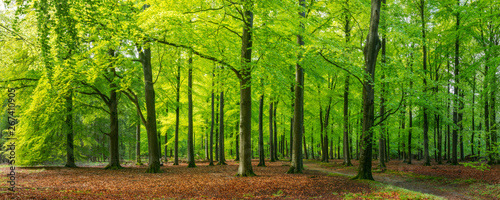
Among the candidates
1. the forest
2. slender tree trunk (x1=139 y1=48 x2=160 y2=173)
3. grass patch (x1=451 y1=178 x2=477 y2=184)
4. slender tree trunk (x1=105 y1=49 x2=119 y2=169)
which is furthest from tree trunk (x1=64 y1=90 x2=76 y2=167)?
grass patch (x1=451 y1=178 x2=477 y2=184)

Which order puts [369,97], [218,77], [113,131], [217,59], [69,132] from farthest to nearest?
[113,131] → [69,132] → [218,77] → [217,59] → [369,97]

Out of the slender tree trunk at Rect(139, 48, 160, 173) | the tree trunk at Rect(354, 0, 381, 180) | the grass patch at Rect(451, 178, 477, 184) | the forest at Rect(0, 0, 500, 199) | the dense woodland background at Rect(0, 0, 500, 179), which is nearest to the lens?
the forest at Rect(0, 0, 500, 199)

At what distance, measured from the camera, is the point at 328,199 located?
685 cm

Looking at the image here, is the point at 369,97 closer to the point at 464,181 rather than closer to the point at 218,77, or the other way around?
the point at 464,181

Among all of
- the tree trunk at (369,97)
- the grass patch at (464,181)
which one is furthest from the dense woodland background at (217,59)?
the grass patch at (464,181)

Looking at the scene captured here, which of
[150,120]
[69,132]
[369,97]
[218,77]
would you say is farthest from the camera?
[69,132]

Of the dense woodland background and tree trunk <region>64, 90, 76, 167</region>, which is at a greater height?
the dense woodland background

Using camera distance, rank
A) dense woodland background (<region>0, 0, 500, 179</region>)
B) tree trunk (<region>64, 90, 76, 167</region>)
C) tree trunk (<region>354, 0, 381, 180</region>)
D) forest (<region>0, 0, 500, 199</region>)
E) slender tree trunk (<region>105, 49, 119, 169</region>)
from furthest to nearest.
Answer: slender tree trunk (<region>105, 49, 119, 169</region>) → tree trunk (<region>64, 90, 76, 167</region>) → tree trunk (<region>354, 0, 381, 180</region>) → dense woodland background (<region>0, 0, 500, 179</region>) → forest (<region>0, 0, 500, 199</region>)

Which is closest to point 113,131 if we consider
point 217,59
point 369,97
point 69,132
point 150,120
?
point 69,132

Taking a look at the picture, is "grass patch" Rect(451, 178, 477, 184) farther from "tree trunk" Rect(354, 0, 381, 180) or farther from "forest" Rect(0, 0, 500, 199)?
"tree trunk" Rect(354, 0, 381, 180)

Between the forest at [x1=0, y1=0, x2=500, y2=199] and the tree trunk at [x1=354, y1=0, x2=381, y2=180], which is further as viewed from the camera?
the tree trunk at [x1=354, y1=0, x2=381, y2=180]

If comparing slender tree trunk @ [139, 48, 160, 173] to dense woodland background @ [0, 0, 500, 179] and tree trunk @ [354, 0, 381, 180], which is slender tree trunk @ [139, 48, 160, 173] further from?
tree trunk @ [354, 0, 381, 180]

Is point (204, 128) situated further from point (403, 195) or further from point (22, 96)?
point (403, 195)

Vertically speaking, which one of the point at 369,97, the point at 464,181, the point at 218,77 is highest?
the point at 218,77
